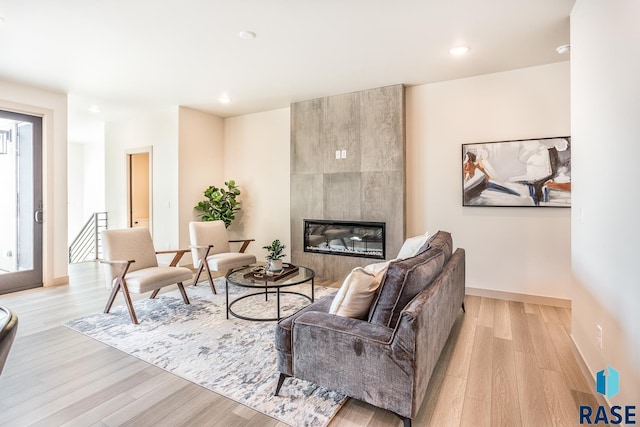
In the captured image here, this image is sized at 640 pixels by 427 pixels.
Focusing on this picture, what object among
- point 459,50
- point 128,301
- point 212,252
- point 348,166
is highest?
point 459,50

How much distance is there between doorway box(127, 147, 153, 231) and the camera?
19.7 ft

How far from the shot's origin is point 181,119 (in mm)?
5367

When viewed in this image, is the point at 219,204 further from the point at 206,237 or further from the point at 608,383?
the point at 608,383

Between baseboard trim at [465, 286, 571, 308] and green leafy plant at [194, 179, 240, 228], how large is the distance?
3.87m

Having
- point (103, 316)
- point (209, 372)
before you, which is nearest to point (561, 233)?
point (209, 372)

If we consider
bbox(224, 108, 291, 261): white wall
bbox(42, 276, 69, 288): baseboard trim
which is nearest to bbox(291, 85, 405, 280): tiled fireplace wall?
bbox(224, 108, 291, 261): white wall

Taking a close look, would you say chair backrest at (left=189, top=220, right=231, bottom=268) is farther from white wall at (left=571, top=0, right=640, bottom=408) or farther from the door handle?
white wall at (left=571, top=0, right=640, bottom=408)

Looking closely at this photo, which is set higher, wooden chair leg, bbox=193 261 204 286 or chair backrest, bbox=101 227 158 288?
chair backrest, bbox=101 227 158 288

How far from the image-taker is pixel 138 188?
6.54m

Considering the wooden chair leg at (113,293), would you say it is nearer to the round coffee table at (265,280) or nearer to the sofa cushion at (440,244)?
the round coffee table at (265,280)

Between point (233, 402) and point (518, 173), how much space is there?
3.67 m

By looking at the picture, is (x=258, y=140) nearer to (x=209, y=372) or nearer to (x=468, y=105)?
(x=468, y=105)

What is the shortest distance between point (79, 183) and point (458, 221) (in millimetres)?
9083

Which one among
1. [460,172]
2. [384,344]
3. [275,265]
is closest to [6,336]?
[384,344]
